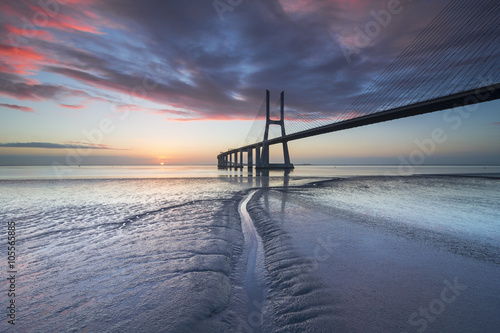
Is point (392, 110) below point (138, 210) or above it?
above

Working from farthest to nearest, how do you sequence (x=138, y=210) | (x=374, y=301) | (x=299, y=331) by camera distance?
1. (x=138, y=210)
2. (x=374, y=301)
3. (x=299, y=331)

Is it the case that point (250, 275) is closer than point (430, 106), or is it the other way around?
point (250, 275)

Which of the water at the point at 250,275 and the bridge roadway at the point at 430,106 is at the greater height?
the bridge roadway at the point at 430,106

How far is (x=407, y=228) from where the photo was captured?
16.7ft

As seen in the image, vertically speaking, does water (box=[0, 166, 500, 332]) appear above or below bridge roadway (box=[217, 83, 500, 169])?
below

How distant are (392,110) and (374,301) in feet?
75.0

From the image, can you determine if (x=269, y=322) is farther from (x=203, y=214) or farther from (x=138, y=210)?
(x=138, y=210)

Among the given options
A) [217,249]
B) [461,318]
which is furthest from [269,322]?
[217,249]

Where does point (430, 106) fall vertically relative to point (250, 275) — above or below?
above

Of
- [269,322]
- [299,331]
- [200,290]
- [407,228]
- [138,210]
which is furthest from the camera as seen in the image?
[138,210]

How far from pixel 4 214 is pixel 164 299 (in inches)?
276

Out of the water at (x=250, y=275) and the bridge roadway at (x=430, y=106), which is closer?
the water at (x=250, y=275)

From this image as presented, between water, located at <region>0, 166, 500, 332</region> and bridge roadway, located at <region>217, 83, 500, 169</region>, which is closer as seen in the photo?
water, located at <region>0, 166, 500, 332</region>

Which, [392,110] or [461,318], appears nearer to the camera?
[461,318]
